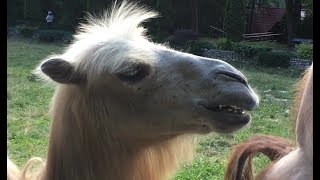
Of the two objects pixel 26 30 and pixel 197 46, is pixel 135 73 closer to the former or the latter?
pixel 197 46

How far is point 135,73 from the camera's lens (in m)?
2.50

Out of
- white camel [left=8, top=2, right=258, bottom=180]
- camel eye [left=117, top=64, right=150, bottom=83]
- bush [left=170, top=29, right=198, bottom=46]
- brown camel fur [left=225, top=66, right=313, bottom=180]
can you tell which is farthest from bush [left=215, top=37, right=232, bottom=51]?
camel eye [left=117, top=64, right=150, bottom=83]

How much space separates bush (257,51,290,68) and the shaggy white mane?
45.8ft

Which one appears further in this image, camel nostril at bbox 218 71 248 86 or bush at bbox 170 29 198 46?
bush at bbox 170 29 198 46

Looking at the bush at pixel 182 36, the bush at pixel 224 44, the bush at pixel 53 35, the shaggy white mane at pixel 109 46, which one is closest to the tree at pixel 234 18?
the bush at pixel 224 44

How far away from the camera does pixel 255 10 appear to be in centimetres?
2302

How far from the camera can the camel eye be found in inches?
98.0

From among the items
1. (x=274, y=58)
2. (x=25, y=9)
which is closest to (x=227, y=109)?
(x=274, y=58)

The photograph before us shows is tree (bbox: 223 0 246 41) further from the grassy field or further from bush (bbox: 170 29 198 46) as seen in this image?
the grassy field

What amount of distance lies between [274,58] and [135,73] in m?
14.5

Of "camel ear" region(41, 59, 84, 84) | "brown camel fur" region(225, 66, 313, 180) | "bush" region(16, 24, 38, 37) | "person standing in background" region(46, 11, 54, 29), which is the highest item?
"camel ear" region(41, 59, 84, 84)

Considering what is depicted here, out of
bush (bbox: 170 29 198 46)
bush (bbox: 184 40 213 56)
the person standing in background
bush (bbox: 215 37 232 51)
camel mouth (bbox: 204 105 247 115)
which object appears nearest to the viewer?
camel mouth (bbox: 204 105 247 115)

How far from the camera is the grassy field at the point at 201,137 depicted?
590 cm
